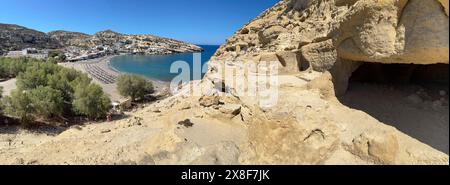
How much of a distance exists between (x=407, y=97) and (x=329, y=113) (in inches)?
129

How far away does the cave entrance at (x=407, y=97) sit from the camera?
6.08m

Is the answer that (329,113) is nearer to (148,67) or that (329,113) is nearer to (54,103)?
(54,103)

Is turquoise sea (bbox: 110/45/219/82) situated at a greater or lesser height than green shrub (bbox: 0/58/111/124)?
greater

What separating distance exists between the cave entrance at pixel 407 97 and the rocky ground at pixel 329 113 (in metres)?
0.03

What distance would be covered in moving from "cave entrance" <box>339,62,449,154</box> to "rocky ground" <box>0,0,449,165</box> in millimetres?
26

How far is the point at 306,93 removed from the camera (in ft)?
22.1

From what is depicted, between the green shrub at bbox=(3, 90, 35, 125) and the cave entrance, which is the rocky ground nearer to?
the cave entrance

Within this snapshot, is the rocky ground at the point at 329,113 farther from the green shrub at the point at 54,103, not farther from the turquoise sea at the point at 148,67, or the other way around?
the turquoise sea at the point at 148,67

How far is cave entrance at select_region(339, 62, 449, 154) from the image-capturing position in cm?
608

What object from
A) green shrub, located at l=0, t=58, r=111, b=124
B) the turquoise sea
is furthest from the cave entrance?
the turquoise sea

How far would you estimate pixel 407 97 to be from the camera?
7477 mm
